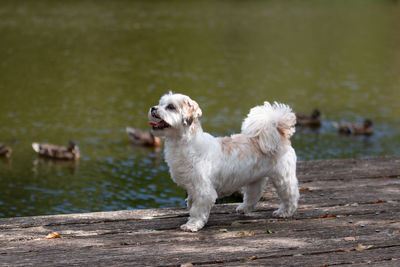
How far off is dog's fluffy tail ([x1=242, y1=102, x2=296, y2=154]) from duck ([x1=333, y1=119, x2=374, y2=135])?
899 centimetres

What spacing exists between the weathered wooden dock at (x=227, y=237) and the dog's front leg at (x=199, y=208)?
3.3 inches

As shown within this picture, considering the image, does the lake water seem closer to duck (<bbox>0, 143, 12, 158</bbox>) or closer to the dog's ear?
duck (<bbox>0, 143, 12, 158</bbox>)

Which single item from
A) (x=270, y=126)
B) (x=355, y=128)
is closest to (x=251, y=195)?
(x=270, y=126)

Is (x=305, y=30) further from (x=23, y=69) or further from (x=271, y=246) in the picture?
(x=271, y=246)

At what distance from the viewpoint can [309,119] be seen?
1568 centimetres

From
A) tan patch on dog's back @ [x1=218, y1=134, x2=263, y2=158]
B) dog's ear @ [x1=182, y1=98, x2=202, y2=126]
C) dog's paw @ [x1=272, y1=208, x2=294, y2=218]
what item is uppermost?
dog's ear @ [x1=182, y1=98, x2=202, y2=126]

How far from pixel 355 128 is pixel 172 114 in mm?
10262

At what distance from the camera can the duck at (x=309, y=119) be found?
51.1ft

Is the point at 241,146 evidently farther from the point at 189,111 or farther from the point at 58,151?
the point at 58,151

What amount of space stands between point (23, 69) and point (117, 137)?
7833mm

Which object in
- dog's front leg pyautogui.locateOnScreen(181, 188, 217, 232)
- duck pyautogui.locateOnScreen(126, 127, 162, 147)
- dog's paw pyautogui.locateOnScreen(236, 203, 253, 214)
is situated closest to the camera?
dog's front leg pyautogui.locateOnScreen(181, 188, 217, 232)

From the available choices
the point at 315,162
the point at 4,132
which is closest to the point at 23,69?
the point at 4,132

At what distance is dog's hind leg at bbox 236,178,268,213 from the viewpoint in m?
6.82

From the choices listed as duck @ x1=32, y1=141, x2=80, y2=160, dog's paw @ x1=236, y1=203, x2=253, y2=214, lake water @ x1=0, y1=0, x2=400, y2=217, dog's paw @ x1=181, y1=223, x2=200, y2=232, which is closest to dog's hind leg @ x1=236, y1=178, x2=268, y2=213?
dog's paw @ x1=236, y1=203, x2=253, y2=214
